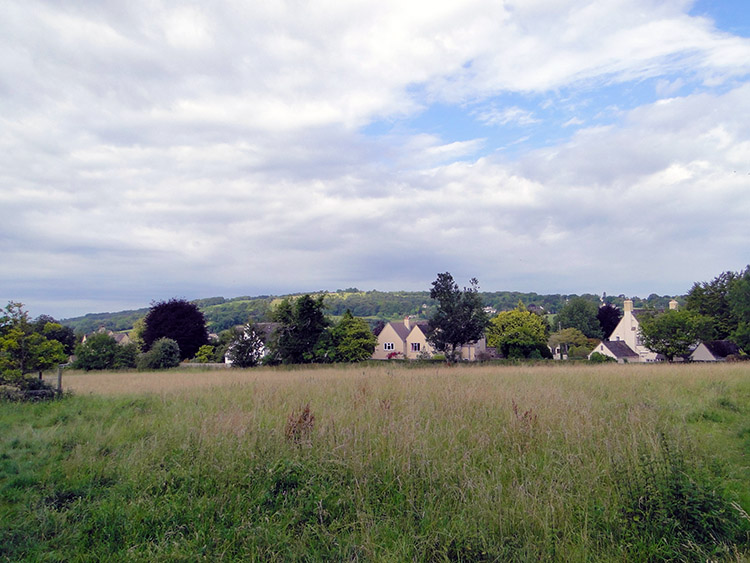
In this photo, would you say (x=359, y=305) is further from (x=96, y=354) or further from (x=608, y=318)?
(x=96, y=354)

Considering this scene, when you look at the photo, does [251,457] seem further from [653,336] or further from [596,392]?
[653,336]

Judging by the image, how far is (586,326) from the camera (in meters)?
78.0

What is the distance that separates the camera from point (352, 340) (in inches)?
1455

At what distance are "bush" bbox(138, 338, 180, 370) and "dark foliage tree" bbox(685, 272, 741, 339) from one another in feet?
165

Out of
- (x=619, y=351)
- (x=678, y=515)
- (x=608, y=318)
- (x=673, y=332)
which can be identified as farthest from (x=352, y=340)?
(x=608, y=318)

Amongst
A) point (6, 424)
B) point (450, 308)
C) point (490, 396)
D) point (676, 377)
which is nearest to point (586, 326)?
point (450, 308)

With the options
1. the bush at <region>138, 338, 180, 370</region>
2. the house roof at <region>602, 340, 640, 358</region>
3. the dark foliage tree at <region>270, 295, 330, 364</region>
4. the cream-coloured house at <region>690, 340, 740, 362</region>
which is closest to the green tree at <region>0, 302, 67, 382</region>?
the dark foliage tree at <region>270, 295, 330, 364</region>

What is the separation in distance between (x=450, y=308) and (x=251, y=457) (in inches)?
1264

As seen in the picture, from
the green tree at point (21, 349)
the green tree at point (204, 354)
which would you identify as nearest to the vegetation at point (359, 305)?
the green tree at point (204, 354)

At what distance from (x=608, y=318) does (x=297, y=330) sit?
64.8 meters

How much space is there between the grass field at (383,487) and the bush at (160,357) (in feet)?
96.6

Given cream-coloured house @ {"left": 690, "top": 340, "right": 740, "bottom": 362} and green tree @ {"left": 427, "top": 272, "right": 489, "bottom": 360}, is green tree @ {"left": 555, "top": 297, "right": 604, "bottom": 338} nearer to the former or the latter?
cream-coloured house @ {"left": 690, "top": 340, "right": 740, "bottom": 362}

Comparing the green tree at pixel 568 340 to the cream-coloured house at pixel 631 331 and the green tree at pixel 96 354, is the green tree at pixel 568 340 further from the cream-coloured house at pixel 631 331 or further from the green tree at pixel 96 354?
the green tree at pixel 96 354

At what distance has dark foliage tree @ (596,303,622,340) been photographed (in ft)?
253
